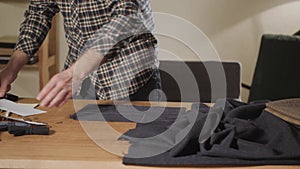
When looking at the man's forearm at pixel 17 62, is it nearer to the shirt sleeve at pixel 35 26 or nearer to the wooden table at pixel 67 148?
the shirt sleeve at pixel 35 26

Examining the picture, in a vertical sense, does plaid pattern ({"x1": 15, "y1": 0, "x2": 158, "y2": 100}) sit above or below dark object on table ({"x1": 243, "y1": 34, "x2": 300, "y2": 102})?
above

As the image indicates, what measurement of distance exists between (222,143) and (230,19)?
1.97 meters

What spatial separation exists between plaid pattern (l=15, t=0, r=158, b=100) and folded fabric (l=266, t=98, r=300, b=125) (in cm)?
49

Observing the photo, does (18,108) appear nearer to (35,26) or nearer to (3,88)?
(3,88)

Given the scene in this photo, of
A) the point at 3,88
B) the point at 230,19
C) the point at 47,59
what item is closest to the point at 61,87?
the point at 3,88

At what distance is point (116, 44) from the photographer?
123 centimetres

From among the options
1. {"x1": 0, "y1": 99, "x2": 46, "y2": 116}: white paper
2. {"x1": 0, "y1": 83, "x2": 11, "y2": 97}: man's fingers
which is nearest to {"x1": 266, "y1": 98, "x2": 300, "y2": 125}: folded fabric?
{"x1": 0, "y1": 99, "x2": 46, "y2": 116}: white paper

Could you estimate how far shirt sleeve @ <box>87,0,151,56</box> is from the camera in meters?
1.15

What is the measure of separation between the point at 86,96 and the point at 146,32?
28cm

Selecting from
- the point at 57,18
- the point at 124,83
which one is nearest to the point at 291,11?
the point at 57,18

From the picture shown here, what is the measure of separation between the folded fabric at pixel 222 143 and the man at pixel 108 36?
1.44 feet

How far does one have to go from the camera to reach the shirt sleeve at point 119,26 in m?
1.15

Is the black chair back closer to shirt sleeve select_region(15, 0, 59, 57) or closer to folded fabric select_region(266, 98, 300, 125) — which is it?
shirt sleeve select_region(15, 0, 59, 57)

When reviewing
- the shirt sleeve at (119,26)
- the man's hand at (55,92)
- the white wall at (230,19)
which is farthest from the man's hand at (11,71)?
the white wall at (230,19)
